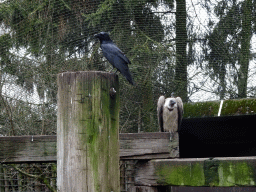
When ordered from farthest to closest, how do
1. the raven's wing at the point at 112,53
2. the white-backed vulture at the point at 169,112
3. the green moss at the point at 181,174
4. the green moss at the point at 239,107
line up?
the white-backed vulture at the point at 169,112, the raven's wing at the point at 112,53, the green moss at the point at 239,107, the green moss at the point at 181,174

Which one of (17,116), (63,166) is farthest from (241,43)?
(63,166)

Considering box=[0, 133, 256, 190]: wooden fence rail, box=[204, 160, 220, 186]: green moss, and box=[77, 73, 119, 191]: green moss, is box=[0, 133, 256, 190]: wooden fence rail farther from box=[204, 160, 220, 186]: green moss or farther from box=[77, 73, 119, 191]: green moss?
box=[77, 73, 119, 191]: green moss

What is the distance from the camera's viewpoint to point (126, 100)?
14.6 ft

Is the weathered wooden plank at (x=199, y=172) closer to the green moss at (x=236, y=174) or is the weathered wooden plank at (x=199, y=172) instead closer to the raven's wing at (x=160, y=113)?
the green moss at (x=236, y=174)

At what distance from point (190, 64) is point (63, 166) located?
3.55m

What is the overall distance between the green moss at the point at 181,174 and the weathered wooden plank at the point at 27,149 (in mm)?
655

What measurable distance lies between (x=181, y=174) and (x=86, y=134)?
85cm

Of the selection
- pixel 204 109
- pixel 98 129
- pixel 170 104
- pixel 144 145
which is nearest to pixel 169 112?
pixel 170 104

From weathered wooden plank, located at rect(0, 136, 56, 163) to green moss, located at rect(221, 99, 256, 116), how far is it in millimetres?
1364

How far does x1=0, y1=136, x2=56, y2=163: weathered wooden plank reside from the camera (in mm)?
2127

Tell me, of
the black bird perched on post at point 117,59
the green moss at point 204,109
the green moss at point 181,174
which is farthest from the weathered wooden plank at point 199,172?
the black bird perched on post at point 117,59

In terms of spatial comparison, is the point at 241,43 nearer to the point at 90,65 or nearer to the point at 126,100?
the point at 126,100

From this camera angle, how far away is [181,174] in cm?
211

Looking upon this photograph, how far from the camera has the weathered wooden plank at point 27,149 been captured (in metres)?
2.13
